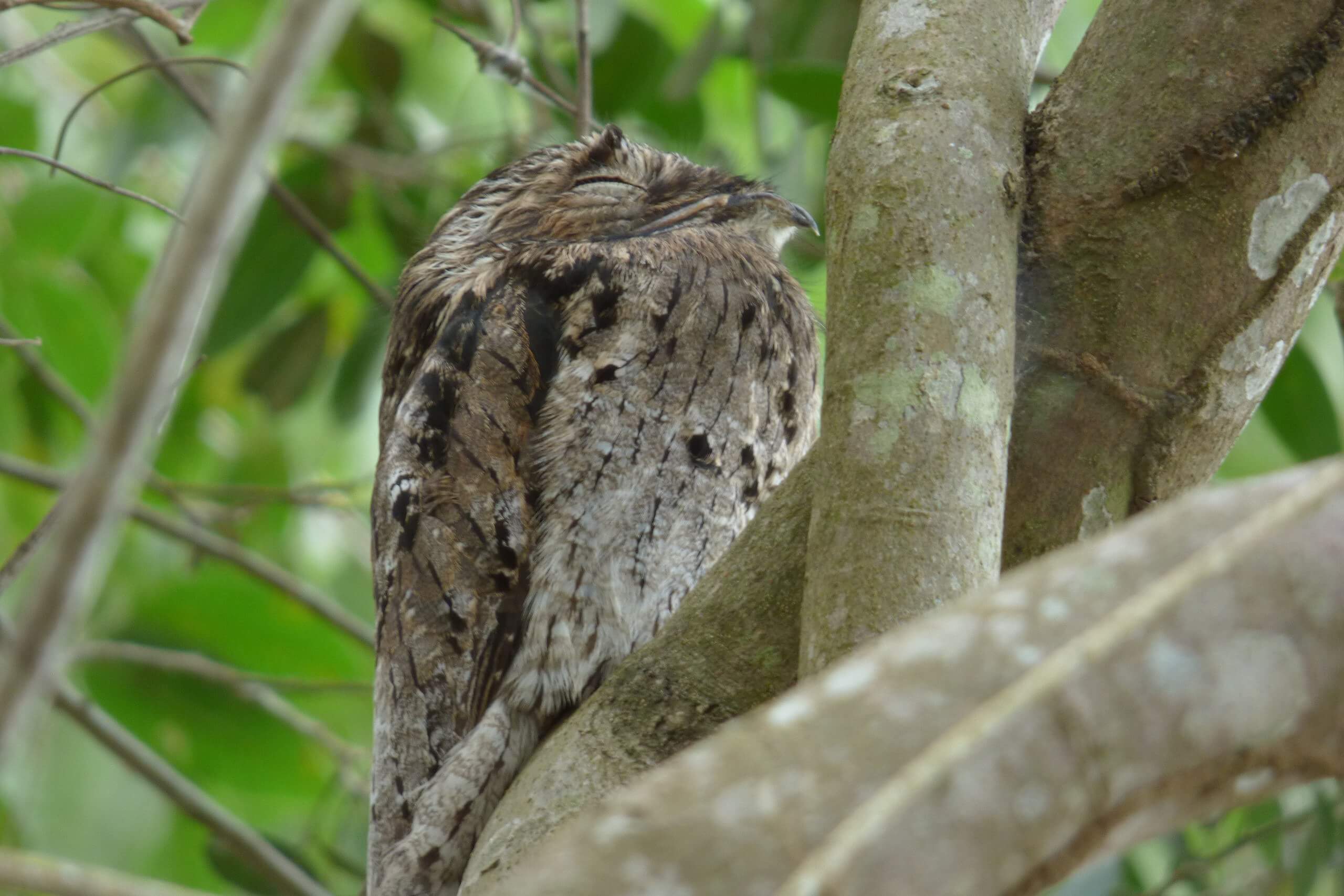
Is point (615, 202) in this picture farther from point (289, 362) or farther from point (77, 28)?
point (289, 362)

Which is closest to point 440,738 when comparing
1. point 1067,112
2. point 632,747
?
point 632,747

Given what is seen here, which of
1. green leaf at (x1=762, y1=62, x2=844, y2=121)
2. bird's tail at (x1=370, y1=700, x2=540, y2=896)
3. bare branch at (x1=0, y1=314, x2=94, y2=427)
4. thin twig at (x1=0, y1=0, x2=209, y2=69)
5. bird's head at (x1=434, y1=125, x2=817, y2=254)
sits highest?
green leaf at (x1=762, y1=62, x2=844, y2=121)

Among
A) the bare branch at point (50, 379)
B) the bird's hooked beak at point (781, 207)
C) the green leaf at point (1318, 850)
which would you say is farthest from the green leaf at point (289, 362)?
the green leaf at point (1318, 850)

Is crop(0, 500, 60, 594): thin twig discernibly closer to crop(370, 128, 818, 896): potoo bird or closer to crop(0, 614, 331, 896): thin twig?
crop(370, 128, 818, 896): potoo bird

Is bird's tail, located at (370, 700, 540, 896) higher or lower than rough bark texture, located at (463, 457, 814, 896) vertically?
lower

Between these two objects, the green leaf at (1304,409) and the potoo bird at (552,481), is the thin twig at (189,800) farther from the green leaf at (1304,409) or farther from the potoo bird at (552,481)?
the green leaf at (1304,409)

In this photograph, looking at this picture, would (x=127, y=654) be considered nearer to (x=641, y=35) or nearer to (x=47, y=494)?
(x=47, y=494)

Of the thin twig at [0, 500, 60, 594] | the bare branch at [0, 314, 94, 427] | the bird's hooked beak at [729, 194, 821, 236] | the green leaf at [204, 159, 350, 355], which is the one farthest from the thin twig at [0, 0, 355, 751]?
the green leaf at [204, 159, 350, 355]

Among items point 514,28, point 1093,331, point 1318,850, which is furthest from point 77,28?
point 1318,850
